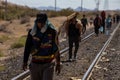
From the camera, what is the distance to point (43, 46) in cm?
742

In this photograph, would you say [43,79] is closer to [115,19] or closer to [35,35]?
[35,35]

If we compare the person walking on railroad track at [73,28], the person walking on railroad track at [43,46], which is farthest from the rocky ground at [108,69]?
the person walking on railroad track at [43,46]

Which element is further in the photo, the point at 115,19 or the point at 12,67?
the point at 115,19

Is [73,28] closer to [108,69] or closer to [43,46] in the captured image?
[108,69]

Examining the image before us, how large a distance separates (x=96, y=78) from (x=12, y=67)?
3750 mm

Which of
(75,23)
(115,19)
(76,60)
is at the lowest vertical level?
(115,19)

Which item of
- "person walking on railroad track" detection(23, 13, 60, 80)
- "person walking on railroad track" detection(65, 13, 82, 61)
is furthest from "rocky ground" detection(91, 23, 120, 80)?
"person walking on railroad track" detection(23, 13, 60, 80)

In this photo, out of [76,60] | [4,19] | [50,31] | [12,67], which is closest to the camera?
[50,31]

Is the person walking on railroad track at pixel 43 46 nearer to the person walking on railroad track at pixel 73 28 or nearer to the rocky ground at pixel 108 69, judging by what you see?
the rocky ground at pixel 108 69

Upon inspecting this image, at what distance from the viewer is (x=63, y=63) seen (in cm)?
1595

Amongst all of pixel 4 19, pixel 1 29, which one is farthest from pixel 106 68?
pixel 4 19

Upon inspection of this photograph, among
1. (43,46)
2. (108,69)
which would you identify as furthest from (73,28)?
(43,46)

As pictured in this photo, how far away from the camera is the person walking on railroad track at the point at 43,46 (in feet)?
24.1

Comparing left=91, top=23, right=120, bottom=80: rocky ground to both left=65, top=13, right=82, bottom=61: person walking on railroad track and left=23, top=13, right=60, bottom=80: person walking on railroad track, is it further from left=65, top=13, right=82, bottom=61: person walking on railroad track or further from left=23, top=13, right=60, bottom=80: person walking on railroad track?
left=23, top=13, right=60, bottom=80: person walking on railroad track
